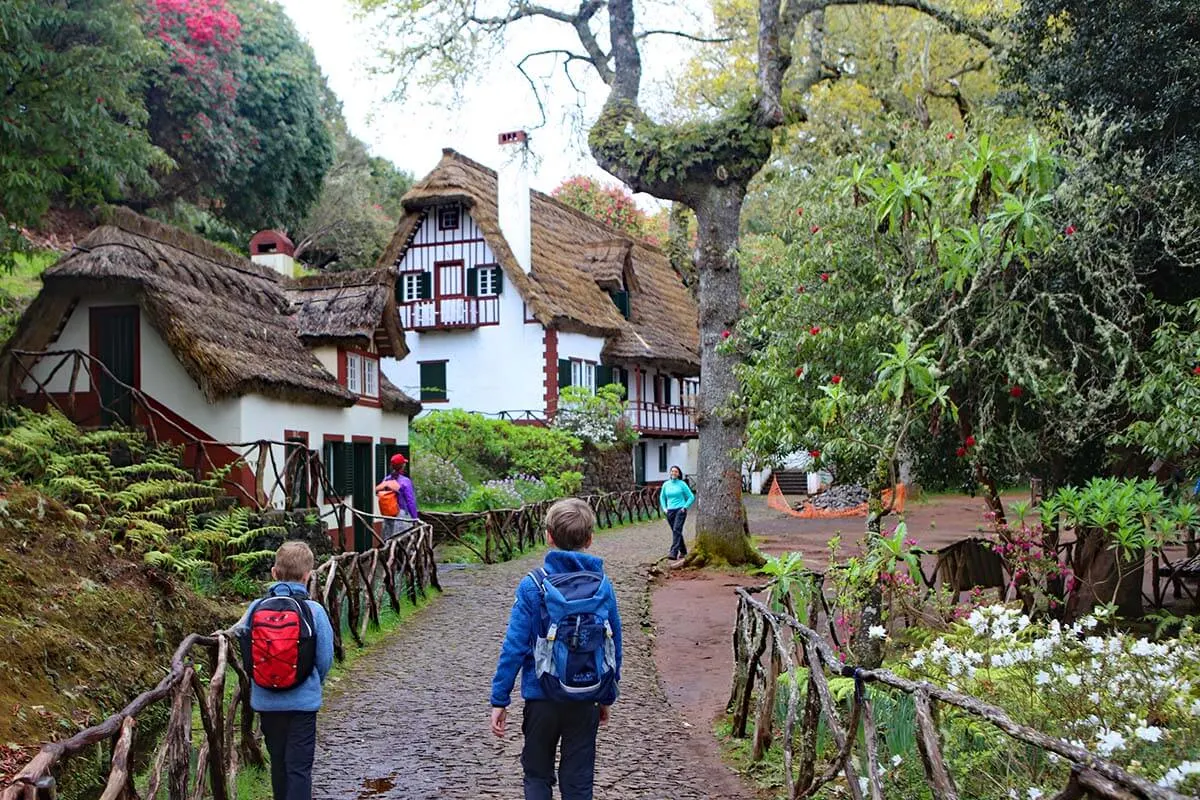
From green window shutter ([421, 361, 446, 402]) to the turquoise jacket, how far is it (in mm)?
15627

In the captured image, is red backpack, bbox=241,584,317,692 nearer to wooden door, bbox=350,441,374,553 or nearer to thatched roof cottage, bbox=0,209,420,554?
thatched roof cottage, bbox=0,209,420,554

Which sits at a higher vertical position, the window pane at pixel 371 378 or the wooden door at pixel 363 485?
the window pane at pixel 371 378

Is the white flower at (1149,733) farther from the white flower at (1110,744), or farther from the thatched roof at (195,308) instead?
the thatched roof at (195,308)

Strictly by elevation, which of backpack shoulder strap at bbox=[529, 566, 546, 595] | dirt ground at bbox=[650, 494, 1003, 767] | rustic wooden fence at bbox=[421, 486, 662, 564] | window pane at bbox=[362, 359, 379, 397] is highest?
window pane at bbox=[362, 359, 379, 397]

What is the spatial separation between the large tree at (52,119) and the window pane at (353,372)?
18.8 feet

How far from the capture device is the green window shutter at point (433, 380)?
107ft

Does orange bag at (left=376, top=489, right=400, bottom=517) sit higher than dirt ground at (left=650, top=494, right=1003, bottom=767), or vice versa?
orange bag at (left=376, top=489, right=400, bottom=517)

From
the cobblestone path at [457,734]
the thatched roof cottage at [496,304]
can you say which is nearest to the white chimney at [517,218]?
the thatched roof cottage at [496,304]

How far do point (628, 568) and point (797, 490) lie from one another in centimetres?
2483

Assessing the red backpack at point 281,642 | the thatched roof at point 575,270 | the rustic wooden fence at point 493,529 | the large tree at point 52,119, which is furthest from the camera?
the thatched roof at point 575,270

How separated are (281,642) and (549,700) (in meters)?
1.41

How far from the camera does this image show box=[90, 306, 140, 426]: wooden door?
15547 millimetres

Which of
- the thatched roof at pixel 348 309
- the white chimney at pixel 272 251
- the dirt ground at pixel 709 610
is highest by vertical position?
the white chimney at pixel 272 251


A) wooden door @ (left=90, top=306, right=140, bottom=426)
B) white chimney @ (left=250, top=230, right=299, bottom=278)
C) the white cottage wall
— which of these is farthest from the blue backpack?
white chimney @ (left=250, top=230, right=299, bottom=278)
